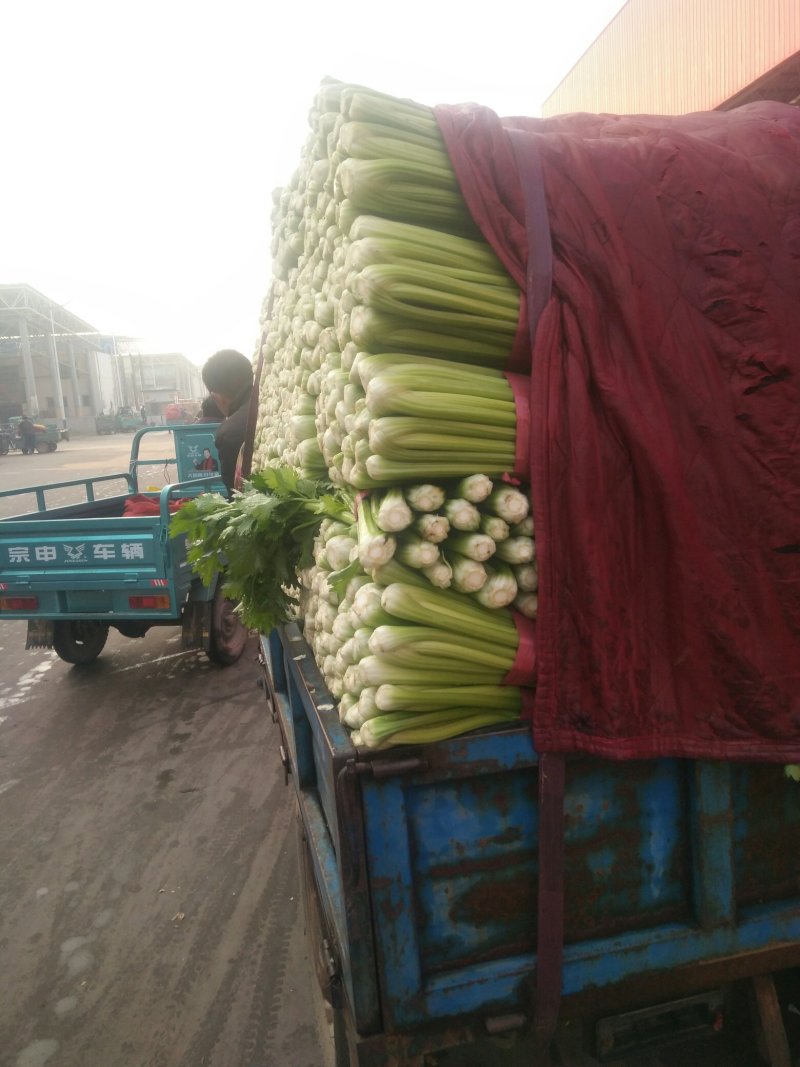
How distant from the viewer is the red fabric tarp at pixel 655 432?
184cm

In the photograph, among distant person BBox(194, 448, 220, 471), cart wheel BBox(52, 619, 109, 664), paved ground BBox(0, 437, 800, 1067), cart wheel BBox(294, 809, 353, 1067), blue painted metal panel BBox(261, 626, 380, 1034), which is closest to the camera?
blue painted metal panel BBox(261, 626, 380, 1034)

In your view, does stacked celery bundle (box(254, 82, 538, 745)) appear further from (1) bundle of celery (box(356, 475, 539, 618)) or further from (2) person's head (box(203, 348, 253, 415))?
(2) person's head (box(203, 348, 253, 415))

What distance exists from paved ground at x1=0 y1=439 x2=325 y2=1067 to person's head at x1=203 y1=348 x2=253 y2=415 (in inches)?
103

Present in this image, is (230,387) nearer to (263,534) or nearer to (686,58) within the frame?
(263,534)

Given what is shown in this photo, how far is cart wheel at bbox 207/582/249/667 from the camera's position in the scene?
7012mm

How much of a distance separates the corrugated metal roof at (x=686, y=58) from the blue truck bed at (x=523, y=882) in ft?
16.2

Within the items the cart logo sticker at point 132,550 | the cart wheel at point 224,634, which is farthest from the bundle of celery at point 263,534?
the cart wheel at point 224,634

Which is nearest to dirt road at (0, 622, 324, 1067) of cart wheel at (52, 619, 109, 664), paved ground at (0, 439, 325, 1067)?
paved ground at (0, 439, 325, 1067)

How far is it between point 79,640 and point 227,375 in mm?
3679

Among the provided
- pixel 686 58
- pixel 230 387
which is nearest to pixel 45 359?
pixel 230 387

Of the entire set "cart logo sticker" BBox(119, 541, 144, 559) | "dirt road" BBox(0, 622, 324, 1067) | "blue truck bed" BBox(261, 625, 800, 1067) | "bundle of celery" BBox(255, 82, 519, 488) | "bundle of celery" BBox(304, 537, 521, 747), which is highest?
"bundle of celery" BBox(255, 82, 519, 488)

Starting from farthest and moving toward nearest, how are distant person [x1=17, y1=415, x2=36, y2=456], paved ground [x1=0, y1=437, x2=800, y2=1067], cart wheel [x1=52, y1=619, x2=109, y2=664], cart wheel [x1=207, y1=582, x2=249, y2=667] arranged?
distant person [x1=17, y1=415, x2=36, y2=456]
cart wheel [x1=52, y1=619, x2=109, y2=664]
cart wheel [x1=207, y1=582, x2=249, y2=667]
paved ground [x1=0, y1=437, x2=800, y2=1067]

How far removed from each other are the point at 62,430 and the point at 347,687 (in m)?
53.5

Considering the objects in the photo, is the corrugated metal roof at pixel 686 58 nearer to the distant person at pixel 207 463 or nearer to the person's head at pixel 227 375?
the person's head at pixel 227 375
